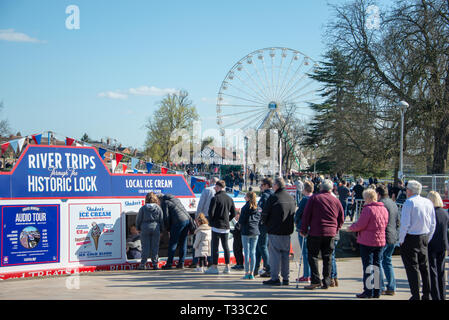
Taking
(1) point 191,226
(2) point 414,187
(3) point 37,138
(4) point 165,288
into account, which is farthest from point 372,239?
(3) point 37,138

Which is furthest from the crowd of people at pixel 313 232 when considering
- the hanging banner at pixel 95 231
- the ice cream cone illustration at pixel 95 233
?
the ice cream cone illustration at pixel 95 233

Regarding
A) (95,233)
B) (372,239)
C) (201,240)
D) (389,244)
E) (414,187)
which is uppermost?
(414,187)

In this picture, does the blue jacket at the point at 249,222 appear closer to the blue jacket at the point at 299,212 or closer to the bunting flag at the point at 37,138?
the blue jacket at the point at 299,212

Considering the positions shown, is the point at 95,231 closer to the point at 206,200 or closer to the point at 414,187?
the point at 206,200

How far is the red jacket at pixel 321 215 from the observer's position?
702 centimetres

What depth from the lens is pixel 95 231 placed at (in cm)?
919

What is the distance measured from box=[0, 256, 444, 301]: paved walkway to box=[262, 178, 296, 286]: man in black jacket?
343mm

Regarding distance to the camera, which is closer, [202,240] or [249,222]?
[249,222]

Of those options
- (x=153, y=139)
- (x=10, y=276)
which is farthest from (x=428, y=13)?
(x=153, y=139)

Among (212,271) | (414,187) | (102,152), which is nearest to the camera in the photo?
(414,187)

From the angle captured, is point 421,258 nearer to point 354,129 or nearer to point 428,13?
point 428,13

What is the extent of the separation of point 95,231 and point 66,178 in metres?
1.21

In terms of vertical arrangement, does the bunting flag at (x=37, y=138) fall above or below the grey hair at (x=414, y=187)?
above

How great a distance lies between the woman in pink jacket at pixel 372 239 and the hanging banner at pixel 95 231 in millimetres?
4934
